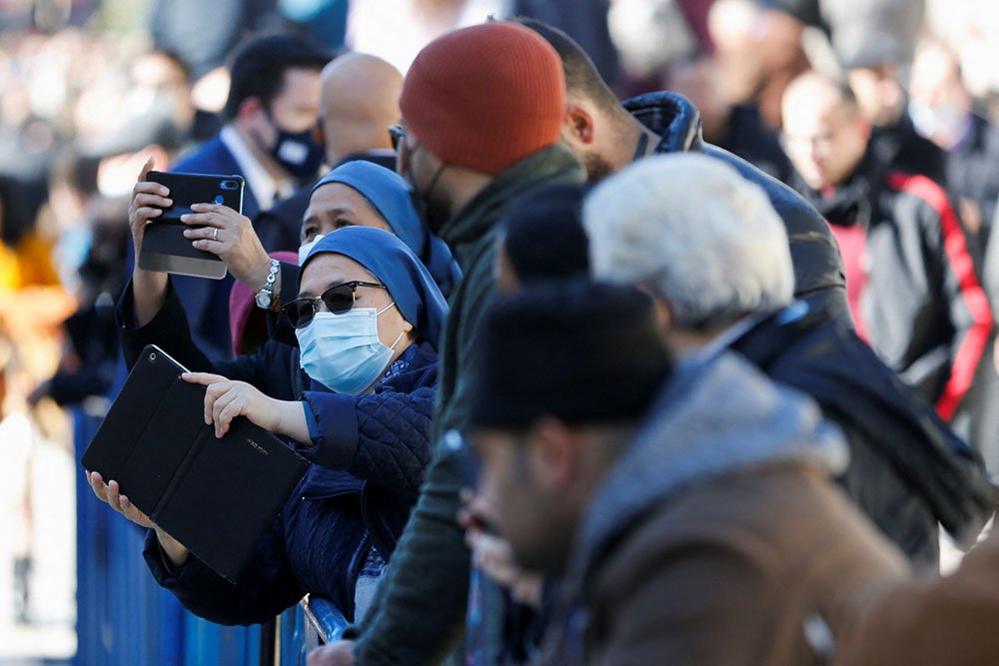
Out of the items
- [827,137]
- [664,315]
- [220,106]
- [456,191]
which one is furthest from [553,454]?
[220,106]

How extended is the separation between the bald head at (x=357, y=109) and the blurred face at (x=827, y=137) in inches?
97.9

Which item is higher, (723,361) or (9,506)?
(723,361)

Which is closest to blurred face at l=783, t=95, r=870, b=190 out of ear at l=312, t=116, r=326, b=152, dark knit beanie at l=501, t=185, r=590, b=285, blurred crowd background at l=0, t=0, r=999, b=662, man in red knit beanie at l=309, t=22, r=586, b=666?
blurred crowd background at l=0, t=0, r=999, b=662

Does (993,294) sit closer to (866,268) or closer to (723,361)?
(866,268)

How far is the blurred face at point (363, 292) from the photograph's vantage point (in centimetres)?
455

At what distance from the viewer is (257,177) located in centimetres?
733

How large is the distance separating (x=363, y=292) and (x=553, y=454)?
2.17 metres

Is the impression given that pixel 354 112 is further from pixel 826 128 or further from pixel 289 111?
pixel 826 128

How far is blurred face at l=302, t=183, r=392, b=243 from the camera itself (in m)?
5.00

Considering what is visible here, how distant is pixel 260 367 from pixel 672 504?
9.35 ft

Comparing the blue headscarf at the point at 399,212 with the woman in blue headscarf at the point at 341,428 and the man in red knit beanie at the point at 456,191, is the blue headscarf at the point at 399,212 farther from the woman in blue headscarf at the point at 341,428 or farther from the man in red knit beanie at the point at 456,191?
the man in red knit beanie at the point at 456,191

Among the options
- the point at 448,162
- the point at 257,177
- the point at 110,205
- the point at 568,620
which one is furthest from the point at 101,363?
the point at 568,620

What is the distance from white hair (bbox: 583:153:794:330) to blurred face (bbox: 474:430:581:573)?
1.29ft

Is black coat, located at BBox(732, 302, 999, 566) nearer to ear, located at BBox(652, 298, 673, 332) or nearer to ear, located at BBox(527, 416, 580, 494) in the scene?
ear, located at BBox(652, 298, 673, 332)
